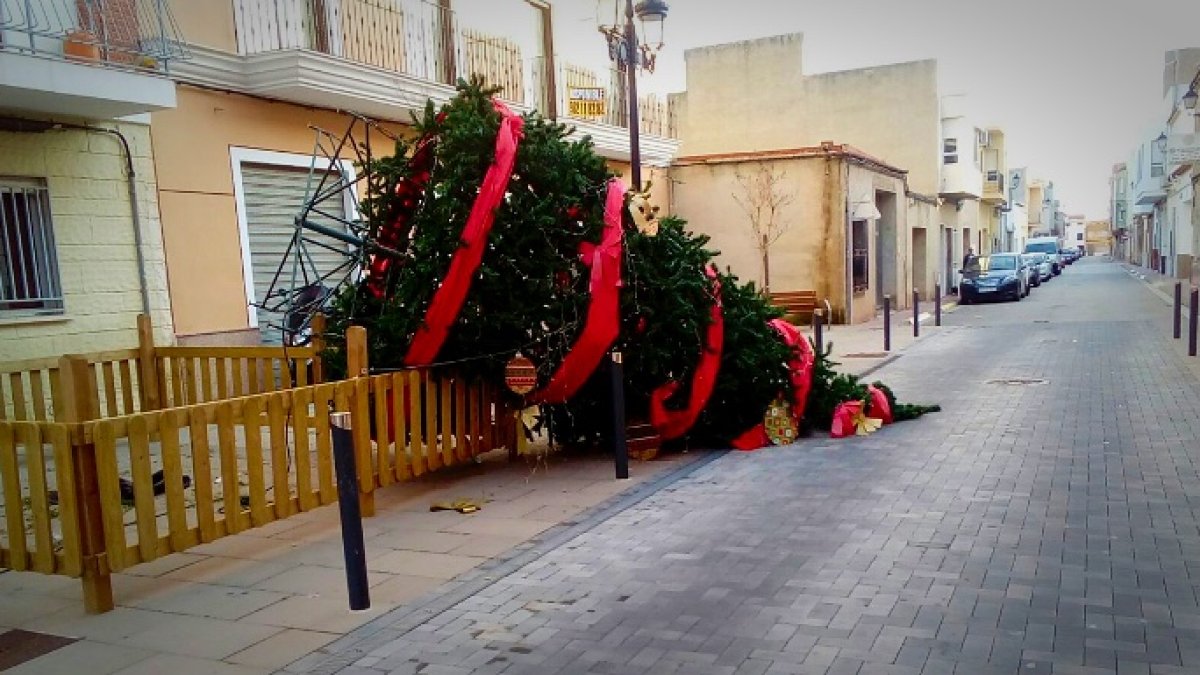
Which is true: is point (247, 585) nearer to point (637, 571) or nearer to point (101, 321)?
point (637, 571)

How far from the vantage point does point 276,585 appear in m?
Result: 5.02

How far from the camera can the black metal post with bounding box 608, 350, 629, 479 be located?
7.12 meters

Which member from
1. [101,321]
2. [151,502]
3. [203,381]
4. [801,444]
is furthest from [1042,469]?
[101,321]

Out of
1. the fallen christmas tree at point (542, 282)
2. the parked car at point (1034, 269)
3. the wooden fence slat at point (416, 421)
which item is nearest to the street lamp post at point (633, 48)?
the fallen christmas tree at point (542, 282)

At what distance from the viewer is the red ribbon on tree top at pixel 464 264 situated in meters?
6.73

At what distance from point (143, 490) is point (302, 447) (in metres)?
1.02

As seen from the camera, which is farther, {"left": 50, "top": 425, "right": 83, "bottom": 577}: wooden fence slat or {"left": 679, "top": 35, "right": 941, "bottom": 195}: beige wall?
{"left": 679, "top": 35, "right": 941, "bottom": 195}: beige wall

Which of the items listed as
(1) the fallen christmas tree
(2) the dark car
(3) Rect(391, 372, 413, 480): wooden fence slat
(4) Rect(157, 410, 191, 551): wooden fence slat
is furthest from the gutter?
(2) the dark car

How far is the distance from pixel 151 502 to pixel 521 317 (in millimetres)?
3144

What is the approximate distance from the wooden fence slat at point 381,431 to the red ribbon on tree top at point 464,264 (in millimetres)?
559

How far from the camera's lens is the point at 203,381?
27.3ft

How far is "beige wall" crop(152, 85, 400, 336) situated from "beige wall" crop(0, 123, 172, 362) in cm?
19

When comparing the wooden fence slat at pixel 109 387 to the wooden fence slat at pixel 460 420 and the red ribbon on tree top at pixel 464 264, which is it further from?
the wooden fence slat at pixel 460 420

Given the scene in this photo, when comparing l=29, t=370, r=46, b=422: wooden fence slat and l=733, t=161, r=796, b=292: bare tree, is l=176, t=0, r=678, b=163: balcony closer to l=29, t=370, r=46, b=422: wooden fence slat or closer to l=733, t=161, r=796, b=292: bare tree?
l=29, t=370, r=46, b=422: wooden fence slat
